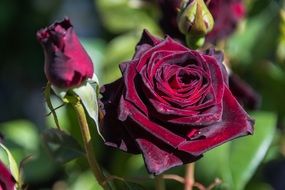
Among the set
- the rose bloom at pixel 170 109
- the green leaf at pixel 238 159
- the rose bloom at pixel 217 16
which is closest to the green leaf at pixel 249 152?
the green leaf at pixel 238 159

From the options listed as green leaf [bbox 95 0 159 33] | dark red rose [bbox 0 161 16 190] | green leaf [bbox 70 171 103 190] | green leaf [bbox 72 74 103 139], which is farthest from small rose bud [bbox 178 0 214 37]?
green leaf [bbox 95 0 159 33]

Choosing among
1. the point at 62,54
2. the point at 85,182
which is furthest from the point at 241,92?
the point at 62,54

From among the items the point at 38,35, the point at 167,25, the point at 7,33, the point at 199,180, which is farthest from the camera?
the point at 7,33

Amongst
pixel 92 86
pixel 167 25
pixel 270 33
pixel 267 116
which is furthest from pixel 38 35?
pixel 270 33

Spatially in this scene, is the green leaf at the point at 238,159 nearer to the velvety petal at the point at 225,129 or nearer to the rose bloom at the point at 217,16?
the rose bloom at the point at 217,16

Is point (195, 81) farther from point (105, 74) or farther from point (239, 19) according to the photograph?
point (105, 74)

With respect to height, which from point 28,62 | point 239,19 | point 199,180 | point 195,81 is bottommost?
point 28,62
